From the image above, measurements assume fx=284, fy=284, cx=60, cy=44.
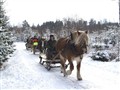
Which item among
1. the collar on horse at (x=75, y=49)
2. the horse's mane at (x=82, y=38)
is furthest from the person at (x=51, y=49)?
the horse's mane at (x=82, y=38)

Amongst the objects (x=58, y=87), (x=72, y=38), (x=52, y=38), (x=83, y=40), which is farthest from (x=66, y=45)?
(x=52, y=38)

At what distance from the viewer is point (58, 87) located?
10734 mm

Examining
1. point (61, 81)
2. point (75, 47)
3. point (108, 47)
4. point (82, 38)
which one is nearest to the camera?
point (82, 38)

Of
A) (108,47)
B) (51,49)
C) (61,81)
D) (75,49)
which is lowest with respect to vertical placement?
(108,47)

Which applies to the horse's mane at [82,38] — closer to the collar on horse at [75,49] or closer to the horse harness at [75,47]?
the horse harness at [75,47]

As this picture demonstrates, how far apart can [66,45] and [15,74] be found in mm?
3183

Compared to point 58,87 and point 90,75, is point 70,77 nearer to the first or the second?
point 90,75

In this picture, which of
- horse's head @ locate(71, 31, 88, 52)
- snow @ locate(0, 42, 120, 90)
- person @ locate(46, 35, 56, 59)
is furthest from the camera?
person @ locate(46, 35, 56, 59)

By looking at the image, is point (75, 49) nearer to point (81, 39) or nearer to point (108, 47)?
point (81, 39)

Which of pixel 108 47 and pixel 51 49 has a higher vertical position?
pixel 51 49

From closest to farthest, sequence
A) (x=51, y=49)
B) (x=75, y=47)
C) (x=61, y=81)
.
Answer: (x=75, y=47)
(x=61, y=81)
(x=51, y=49)

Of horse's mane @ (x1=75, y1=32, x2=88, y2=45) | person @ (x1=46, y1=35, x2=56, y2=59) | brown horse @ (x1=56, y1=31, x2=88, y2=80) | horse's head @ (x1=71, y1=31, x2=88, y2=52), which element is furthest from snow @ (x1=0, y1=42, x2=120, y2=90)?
person @ (x1=46, y1=35, x2=56, y2=59)

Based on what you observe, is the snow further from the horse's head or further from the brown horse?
the horse's head

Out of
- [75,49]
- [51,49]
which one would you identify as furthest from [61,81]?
[51,49]
